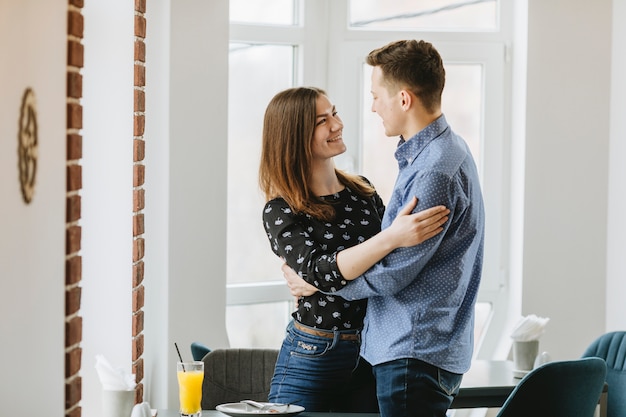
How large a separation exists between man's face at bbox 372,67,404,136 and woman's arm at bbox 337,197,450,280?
0.68 ft

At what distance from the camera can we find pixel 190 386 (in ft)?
8.23

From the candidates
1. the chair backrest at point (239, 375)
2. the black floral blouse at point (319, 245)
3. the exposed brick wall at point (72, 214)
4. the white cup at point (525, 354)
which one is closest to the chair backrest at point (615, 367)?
the white cup at point (525, 354)

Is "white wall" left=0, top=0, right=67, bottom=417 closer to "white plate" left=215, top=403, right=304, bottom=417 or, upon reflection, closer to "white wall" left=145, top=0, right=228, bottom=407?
"white plate" left=215, top=403, right=304, bottom=417

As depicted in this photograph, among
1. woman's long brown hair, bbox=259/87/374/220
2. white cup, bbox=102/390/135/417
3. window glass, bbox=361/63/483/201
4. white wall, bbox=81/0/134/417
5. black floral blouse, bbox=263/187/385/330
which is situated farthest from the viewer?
window glass, bbox=361/63/483/201

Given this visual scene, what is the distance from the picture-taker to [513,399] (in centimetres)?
252

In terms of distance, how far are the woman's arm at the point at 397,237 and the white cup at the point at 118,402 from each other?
788 millimetres

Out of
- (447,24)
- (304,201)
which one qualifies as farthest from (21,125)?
(447,24)

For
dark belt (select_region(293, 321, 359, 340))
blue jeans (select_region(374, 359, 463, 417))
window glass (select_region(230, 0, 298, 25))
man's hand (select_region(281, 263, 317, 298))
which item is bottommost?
blue jeans (select_region(374, 359, 463, 417))

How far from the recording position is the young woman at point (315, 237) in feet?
7.66

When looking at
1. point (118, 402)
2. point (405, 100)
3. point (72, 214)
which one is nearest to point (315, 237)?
point (405, 100)

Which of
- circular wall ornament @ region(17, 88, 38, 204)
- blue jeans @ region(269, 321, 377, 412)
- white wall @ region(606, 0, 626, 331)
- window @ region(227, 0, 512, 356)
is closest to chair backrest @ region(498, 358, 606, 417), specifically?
blue jeans @ region(269, 321, 377, 412)

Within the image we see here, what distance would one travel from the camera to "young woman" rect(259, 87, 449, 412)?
2.33 meters

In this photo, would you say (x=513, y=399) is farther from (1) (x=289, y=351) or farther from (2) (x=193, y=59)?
(2) (x=193, y=59)

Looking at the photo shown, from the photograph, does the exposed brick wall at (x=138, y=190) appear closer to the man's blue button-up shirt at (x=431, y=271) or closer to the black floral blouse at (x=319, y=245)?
the black floral blouse at (x=319, y=245)
